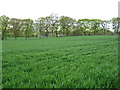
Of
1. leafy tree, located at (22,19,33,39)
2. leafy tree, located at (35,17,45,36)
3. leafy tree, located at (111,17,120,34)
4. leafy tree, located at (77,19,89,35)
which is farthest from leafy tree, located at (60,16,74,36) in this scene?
leafy tree, located at (111,17,120,34)

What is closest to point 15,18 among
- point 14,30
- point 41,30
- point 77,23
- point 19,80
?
point 14,30

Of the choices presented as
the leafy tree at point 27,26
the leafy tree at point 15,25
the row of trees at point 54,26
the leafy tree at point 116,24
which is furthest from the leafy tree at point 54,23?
the leafy tree at point 116,24

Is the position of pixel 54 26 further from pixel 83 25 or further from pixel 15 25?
pixel 15 25

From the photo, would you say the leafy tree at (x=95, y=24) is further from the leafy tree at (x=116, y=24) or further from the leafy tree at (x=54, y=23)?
the leafy tree at (x=54, y=23)

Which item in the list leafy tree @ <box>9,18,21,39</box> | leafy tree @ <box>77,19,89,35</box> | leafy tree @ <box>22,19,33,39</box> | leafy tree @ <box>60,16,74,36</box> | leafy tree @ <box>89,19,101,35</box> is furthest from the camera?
leafy tree @ <box>89,19,101,35</box>

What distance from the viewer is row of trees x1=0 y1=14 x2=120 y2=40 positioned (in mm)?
56344

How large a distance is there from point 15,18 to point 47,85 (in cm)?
6186

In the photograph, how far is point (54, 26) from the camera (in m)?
70.2

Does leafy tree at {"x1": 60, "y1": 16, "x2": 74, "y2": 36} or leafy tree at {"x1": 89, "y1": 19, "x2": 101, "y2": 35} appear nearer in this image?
leafy tree at {"x1": 60, "y1": 16, "x2": 74, "y2": 36}

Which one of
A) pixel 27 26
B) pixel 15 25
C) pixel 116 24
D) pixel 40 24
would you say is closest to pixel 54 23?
pixel 40 24

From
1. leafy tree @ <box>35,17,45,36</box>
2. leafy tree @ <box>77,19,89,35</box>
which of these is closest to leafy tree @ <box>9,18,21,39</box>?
leafy tree @ <box>35,17,45,36</box>

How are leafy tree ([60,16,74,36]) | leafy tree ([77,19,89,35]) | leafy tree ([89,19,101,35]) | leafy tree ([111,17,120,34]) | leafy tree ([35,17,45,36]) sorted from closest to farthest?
leafy tree ([60,16,74,36]) → leafy tree ([35,17,45,36]) → leafy tree ([111,17,120,34]) → leafy tree ([77,19,89,35]) → leafy tree ([89,19,101,35])

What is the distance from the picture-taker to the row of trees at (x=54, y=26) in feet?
185

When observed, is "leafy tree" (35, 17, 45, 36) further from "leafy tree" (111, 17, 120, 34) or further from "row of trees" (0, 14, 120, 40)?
"leafy tree" (111, 17, 120, 34)
